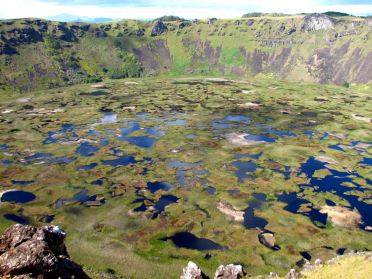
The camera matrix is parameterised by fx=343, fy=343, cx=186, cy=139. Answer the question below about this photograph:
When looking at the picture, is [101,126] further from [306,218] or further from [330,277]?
[330,277]

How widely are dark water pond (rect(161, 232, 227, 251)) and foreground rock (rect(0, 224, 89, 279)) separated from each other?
161 ft

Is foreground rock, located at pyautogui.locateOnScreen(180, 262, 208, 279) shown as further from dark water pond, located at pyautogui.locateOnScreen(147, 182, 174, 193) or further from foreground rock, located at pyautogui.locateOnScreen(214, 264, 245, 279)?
dark water pond, located at pyautogui.locateOnScreen(147, 182, 174, 193)

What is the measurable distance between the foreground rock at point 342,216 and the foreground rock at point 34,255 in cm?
7963

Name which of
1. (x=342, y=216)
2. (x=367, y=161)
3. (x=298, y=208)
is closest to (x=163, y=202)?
(x=298, y=208)

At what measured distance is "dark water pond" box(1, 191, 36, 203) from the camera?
348 feet

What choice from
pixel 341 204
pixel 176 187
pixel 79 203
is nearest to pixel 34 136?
pixel 79 203

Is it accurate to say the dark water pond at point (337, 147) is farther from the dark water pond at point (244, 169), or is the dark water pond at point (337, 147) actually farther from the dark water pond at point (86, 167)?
the dark water pond at point (86, 167)

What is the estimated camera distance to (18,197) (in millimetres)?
108125

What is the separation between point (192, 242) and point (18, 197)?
5921 centimetres

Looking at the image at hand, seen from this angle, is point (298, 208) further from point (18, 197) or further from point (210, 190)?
point (18, 197)

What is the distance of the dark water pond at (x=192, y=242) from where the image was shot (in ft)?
276

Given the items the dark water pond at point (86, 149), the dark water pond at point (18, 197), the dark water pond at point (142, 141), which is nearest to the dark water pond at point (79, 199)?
the dark water pond at point (18, 197)

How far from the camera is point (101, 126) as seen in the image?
19100 centimetres

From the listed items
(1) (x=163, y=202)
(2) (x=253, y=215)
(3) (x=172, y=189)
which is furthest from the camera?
(3) (x=172, y=189)
